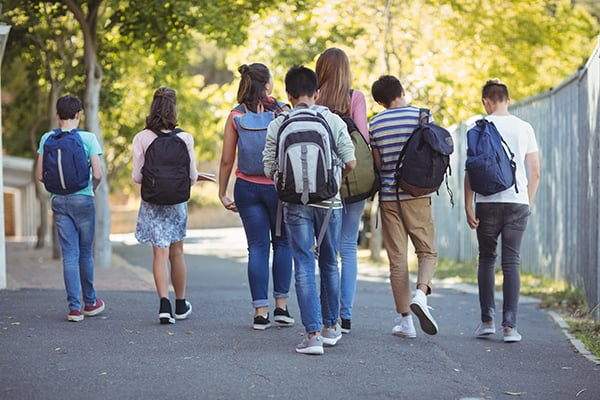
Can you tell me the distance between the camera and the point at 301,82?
6836 millimetres

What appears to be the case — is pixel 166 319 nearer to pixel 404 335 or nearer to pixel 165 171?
pixel 165 171

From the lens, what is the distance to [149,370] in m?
6.19

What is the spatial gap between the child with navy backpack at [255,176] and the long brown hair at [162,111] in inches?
25.1

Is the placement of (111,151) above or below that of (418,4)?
below

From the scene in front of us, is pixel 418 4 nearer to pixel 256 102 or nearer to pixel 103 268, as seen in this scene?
pixel 103 268

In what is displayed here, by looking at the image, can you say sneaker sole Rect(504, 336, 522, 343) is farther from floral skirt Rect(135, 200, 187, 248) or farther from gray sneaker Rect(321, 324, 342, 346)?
floral skirt Rect(135, 200, 187, 248)

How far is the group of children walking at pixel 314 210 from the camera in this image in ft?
22.5

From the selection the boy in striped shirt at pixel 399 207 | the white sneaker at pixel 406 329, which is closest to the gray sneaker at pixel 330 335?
the boy in striped shirt at pixel 399 207

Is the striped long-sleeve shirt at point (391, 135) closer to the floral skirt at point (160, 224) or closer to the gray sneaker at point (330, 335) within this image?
the gray sneaker at point (330, 335)

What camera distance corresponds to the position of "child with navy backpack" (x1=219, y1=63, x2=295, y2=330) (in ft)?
24.9

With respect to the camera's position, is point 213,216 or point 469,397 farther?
point 213,216

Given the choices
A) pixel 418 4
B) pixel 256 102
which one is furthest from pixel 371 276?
pixel 256 102

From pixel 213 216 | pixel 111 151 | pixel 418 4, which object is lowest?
pixel 213 216

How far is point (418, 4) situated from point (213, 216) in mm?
32725
